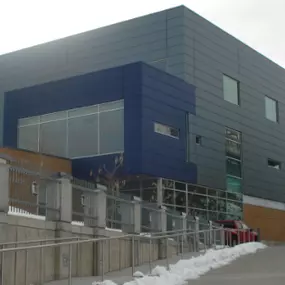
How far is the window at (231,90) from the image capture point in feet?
146

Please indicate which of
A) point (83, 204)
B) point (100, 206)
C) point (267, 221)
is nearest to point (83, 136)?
point (100, 206)

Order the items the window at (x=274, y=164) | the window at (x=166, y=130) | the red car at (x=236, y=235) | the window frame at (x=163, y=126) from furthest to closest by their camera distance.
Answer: the window at (x=274, y=164), the window at (x=166, y=130), the window frame at (x=163, y=126), the red car at (x=236, y=235)

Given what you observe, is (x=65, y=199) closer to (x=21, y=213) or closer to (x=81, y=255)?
(x=81, y=255)

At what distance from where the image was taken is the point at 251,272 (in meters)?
15.4

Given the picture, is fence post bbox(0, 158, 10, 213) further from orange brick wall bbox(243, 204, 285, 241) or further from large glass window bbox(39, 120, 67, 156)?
orange brick wall bbox(243, 204, 285, 241)

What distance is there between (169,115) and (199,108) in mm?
4414

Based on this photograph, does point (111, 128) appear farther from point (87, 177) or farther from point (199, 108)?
point (199, 108)

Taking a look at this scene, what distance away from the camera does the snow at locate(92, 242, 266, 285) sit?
12461mm

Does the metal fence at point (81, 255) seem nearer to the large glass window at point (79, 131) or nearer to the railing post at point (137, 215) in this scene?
the railing post at point (137, 215)

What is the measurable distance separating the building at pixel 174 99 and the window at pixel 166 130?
9 centimetres

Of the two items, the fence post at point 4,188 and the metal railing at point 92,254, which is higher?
the fence post at point 4,188

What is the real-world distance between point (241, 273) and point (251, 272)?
48cm

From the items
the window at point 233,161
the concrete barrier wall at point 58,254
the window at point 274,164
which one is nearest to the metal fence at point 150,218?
the concrete barrier wall at point 58,254

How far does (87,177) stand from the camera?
116 ft
